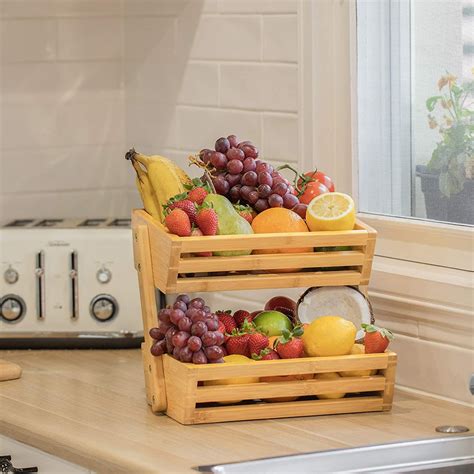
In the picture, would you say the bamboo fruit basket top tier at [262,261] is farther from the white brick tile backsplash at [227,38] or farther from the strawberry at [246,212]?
the white brick tile backsplash at [227,38]

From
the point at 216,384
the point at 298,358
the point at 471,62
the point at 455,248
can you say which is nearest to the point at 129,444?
the point at 216,384

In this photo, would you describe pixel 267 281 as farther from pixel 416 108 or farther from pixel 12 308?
pixel 12 308

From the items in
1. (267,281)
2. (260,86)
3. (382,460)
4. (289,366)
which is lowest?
(382,460)

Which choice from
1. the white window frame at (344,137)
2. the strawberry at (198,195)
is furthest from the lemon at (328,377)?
the strawberry at (198,195)

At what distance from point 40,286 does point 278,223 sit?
78 centimetres

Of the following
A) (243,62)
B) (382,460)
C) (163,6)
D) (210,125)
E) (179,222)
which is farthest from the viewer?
(163,6)

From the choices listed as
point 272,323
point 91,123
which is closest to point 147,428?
point 272,323

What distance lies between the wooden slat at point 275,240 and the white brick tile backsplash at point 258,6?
0.60 metres

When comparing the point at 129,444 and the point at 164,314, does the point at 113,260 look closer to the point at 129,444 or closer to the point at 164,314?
the point at 164,314

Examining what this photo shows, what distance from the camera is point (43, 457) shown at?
1.79 m

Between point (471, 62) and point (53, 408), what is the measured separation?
911 mm

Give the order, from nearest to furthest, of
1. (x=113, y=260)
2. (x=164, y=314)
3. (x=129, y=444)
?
1. (x=129, y=444)
2. (x=164, y=314)
3. (x=113, y=260)

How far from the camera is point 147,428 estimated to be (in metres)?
1.75

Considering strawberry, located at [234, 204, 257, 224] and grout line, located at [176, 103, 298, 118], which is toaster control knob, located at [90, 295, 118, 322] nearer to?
grout line, located at [176, 103, 298, 118]
